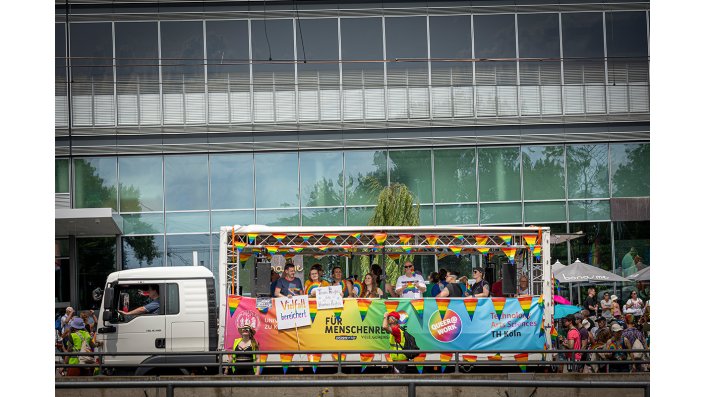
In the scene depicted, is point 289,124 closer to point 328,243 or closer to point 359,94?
point 359,94

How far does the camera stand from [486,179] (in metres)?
33.9

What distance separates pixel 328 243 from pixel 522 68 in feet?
58.6

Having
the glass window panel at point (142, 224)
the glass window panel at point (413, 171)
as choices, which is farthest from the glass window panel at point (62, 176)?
the glass window panel at point (413, 171)

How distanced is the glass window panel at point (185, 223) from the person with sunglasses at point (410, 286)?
16307 mm

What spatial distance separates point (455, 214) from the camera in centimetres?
3372

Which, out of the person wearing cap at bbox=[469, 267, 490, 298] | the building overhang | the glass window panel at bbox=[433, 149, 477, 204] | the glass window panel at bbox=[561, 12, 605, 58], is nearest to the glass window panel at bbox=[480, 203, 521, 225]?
the glass window panel at bbox=[433, 149, 477, 204]

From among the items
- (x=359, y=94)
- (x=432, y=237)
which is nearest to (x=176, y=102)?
(x=359, y=94)

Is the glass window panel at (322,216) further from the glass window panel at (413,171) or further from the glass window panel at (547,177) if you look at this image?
the glass window panel at (547,177)

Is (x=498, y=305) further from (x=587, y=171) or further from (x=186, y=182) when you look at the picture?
(x=186, y=182)

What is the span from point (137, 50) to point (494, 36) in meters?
13.3

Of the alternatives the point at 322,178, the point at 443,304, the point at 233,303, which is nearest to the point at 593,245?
the point at 322,178

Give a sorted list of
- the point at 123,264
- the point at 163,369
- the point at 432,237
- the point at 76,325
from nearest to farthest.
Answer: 1. the point at 163,369
2. the point at 432,237
3. the point at 76,325
4. the point at 123,264

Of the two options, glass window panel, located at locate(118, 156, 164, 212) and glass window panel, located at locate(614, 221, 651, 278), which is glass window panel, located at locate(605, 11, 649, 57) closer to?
glass window panel, located at locate(614, 221, 651, 278)

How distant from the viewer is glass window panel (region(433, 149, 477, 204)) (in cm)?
3388
